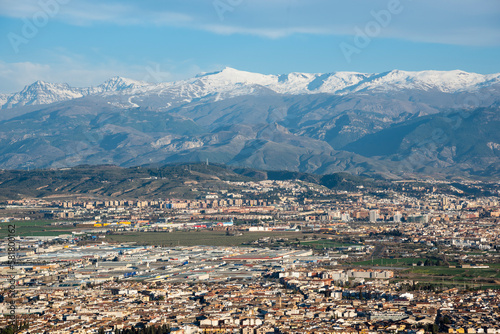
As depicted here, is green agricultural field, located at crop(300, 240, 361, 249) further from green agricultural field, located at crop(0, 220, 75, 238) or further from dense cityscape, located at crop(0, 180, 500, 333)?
green agricultural field, located at crop(0, 220, 75, 238)

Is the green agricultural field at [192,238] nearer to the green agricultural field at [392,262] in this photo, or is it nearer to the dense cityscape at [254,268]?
the dense cityscape at [254,268]

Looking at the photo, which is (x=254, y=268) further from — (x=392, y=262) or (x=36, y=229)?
(x=36, y=229)

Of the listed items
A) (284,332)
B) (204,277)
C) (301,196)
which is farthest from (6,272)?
(301,196)

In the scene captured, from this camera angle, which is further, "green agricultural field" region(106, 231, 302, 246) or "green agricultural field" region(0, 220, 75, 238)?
"green agricultural field" region(0, 220, 75, 238)

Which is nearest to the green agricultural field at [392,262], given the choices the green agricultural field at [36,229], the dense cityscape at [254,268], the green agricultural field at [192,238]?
the dense cityscape at [254,268]

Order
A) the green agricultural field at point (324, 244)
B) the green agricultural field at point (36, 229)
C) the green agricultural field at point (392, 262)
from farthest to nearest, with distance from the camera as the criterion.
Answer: the green agricultural field at point (36, 229)
the green agricultural field at point (324, 244)
the green agricultural field at point (392, 262)

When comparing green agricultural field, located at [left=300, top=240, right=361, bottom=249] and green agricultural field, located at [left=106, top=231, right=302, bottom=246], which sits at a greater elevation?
green agricultural field, located at [left=106, top=231, right=302, bottom=246]

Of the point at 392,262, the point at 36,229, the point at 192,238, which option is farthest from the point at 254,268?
the point at 36,229

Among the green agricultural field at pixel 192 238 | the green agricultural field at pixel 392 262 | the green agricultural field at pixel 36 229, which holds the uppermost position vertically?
the green agricultural field at pixel 36 229

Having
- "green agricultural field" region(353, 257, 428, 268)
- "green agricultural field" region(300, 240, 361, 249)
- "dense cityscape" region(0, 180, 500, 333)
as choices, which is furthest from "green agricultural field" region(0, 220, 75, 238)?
"green agricultural field" region(353, 257, 428, 268)

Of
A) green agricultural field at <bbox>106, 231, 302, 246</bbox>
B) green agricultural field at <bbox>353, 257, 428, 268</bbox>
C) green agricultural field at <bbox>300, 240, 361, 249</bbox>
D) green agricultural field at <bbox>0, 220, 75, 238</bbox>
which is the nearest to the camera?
green agricultural field at <bbox>353, 257, 428, 268</bbox>
